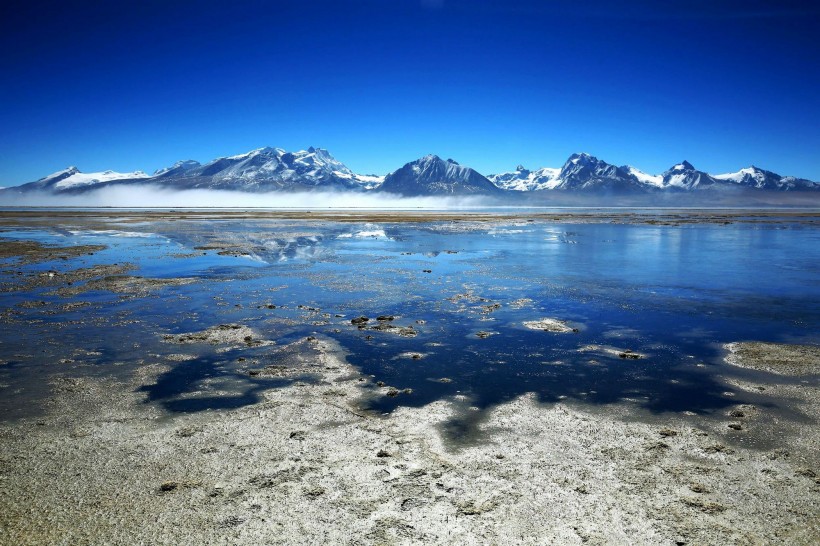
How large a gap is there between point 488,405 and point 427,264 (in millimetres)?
20189

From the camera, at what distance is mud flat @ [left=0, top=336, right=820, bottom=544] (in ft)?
19.0

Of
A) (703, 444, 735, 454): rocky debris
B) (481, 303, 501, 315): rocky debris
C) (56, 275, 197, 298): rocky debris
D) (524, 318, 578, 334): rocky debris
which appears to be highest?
(56, 275, 197, 298): rocky debris

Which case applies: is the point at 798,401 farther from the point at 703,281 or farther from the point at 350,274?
the point at 350,274

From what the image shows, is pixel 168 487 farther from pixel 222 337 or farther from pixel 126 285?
pixel 126 285

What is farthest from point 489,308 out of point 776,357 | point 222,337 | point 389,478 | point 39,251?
point 39,251

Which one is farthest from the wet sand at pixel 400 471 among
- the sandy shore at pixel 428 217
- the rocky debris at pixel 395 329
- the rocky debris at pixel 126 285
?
the sandy shore at pixel 428 217

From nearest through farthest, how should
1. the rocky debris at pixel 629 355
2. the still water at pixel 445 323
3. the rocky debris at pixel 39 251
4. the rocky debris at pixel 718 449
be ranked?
the rocky debris at pixel 718 449, the still water at pixel 445 323, the rocky debris at pixel 629 355, the rocky debris at pixel 39 251

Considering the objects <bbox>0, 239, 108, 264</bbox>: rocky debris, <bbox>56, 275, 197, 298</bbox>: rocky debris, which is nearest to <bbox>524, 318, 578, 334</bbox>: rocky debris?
<bbox>56, 275, 197, 298</bbox>: rocky debris

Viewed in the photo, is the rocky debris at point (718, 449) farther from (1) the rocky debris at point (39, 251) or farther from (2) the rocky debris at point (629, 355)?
(1) the rocky debris at point (39, 251)

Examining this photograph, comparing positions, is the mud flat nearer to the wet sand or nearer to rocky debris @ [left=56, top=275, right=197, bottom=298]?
the wet sand

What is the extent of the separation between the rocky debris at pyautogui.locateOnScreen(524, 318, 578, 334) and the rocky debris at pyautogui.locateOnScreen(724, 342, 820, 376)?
4.05 m

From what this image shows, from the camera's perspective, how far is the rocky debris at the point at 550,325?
14.6m

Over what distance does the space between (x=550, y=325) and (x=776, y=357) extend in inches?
219

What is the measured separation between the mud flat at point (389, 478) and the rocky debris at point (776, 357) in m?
4.06
